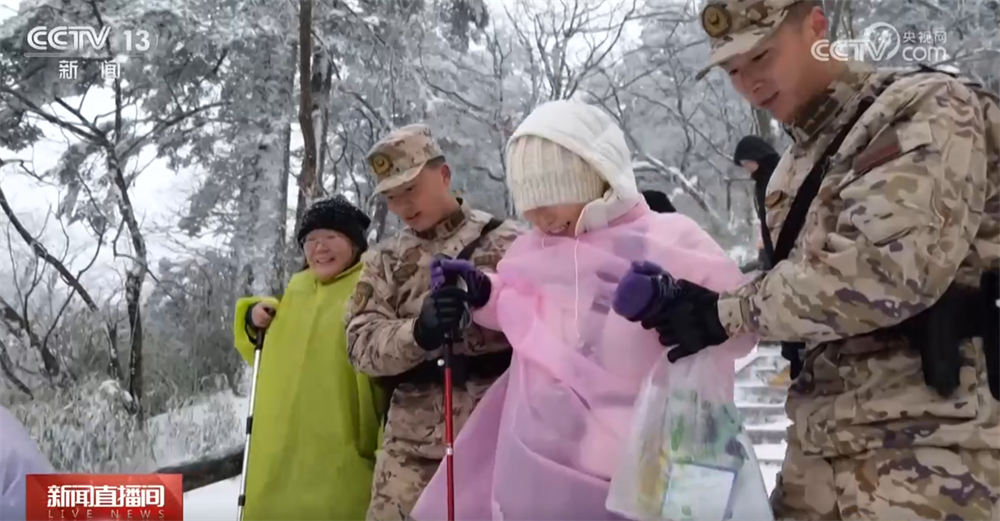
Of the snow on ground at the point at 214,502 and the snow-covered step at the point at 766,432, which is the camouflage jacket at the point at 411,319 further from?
the snow on ground at the point at 214,502

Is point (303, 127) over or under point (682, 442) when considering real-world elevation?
over

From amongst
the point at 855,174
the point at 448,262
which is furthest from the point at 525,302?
the point at 855,174

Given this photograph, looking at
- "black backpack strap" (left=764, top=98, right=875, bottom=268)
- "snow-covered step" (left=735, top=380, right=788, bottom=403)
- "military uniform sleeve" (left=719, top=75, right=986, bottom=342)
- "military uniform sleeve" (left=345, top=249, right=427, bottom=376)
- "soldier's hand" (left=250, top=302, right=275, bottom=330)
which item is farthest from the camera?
"soldier's hand" (left=250, top=302, right=275, bottom=330)

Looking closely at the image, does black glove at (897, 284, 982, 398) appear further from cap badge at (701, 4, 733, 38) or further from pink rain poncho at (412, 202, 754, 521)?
cap badge at (701, 4, 733, 38)

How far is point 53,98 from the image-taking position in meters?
2.08

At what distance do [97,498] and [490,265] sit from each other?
1033mm

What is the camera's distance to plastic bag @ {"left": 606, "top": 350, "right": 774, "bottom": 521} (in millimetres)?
851

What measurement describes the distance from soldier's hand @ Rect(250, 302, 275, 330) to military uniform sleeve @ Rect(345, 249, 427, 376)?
1.19ft

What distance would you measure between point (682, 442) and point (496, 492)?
0.29 m

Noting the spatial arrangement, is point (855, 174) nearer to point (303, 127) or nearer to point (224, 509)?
point (224, 509)

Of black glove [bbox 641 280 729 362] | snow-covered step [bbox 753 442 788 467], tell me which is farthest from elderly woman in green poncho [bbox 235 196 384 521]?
black glove [bbox 641 280 729 362]

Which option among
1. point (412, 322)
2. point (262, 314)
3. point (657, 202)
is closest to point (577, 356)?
point (412, 322)

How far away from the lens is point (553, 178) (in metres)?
1.03

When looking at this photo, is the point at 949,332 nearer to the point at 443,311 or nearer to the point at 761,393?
the point at 443,311
